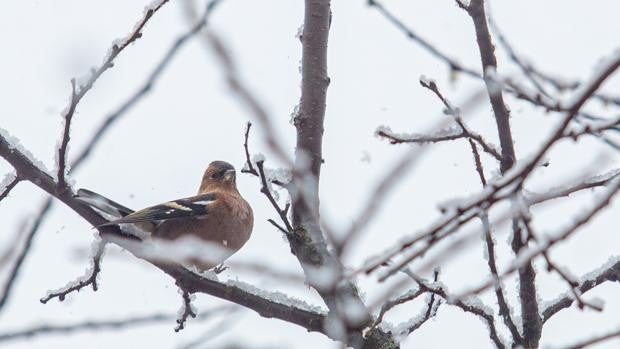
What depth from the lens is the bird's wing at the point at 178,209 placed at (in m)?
6.34

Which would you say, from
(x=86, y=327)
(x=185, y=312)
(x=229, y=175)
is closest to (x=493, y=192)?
(x=86, y=327)

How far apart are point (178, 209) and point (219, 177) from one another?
1502 mm

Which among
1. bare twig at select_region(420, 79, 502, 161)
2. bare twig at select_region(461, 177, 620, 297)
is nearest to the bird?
bare twig at select_region(420, 79, 502, 161)

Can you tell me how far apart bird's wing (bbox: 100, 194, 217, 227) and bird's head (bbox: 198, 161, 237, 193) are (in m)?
0.66

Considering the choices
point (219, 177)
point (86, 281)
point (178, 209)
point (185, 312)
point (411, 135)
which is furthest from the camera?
point (219, 177)

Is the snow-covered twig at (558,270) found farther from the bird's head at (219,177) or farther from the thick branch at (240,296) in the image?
the bird's head at (219,177)

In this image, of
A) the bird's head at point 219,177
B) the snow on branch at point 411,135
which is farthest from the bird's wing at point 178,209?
the snow on branch at point 411,135

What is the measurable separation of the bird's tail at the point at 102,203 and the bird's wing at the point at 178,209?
0.15m

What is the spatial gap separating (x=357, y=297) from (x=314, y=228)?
1.87 metres

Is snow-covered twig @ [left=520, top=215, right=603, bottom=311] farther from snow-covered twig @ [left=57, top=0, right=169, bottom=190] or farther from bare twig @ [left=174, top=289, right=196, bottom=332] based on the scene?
Answer: bare twig @ [left=174, top=289, right=196, bottom=332]

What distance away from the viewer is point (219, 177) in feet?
27.2

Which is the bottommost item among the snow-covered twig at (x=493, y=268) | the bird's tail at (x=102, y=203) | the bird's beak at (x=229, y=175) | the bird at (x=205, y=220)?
the snow-covered twig at (x=493, y=268)

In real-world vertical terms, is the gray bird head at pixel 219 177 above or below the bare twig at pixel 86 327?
above

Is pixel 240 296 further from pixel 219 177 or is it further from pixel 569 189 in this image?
pixel 219 177
